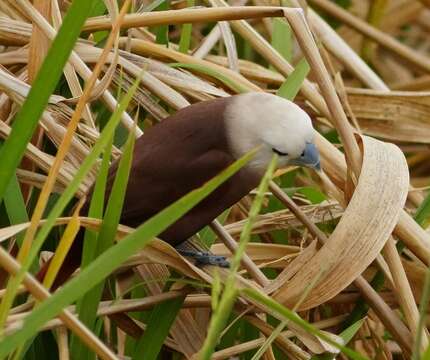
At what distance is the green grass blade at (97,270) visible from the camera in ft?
3.43

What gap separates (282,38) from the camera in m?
2.02

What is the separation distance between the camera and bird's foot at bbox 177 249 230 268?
157cm

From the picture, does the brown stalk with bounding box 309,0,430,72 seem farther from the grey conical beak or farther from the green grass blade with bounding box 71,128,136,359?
the green grass blade with bounding box 71,128,136,359

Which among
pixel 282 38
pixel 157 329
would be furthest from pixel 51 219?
pixel 282 38

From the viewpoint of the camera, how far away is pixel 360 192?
4.76ft

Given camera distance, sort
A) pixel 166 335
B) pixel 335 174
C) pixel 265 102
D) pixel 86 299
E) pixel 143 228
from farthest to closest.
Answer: pixel 335 174 < pixel 265 102 < pixel 166 335 < pixel 86 299 < pixel 143 228

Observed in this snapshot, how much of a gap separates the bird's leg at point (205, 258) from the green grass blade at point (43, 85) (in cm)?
40

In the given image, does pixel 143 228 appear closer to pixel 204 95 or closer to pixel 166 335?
pixel 166 335

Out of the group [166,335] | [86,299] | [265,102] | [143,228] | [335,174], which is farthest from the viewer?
[335,174]

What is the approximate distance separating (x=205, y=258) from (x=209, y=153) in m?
0.15

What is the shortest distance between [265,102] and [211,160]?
0.11 metres

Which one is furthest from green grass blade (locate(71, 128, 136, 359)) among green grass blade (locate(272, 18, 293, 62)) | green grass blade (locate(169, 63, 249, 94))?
green grass blade (locate(272, 18, 293, 62))

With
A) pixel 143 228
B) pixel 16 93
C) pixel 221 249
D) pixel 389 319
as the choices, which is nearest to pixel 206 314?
pixel 221 249

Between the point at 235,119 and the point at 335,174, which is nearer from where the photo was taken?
the point at 235,119
